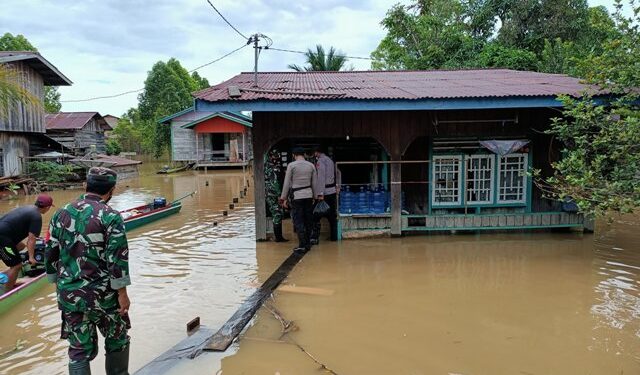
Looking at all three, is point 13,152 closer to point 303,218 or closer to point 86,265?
point 303,218

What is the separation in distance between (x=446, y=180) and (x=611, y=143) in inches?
164

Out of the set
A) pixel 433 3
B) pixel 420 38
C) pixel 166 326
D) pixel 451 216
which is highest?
pixel 433 3

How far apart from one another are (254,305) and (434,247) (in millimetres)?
4639

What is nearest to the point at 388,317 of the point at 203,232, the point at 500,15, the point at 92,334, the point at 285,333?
the point at 285,333

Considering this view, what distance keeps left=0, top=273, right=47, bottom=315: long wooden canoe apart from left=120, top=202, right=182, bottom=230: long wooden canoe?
410 centimetres

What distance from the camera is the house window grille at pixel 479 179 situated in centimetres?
1023

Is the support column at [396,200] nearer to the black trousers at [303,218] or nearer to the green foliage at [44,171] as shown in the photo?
the black trousers at [303,218]

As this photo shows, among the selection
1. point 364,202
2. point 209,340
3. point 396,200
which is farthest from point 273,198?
point 209,340

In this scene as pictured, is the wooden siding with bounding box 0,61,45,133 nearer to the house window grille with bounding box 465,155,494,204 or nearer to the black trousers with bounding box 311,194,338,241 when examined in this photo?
the black trousers with bounding box 311,194,338,241

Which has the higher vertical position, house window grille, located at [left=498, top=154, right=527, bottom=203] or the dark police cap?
the dark police cap

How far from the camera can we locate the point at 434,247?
912 cm

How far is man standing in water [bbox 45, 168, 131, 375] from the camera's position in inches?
131

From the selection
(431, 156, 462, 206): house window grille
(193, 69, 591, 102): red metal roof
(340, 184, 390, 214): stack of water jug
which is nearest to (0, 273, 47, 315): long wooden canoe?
(193, 69, 591, 102): red metal roof

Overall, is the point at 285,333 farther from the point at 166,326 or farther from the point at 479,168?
the point at 479,168
